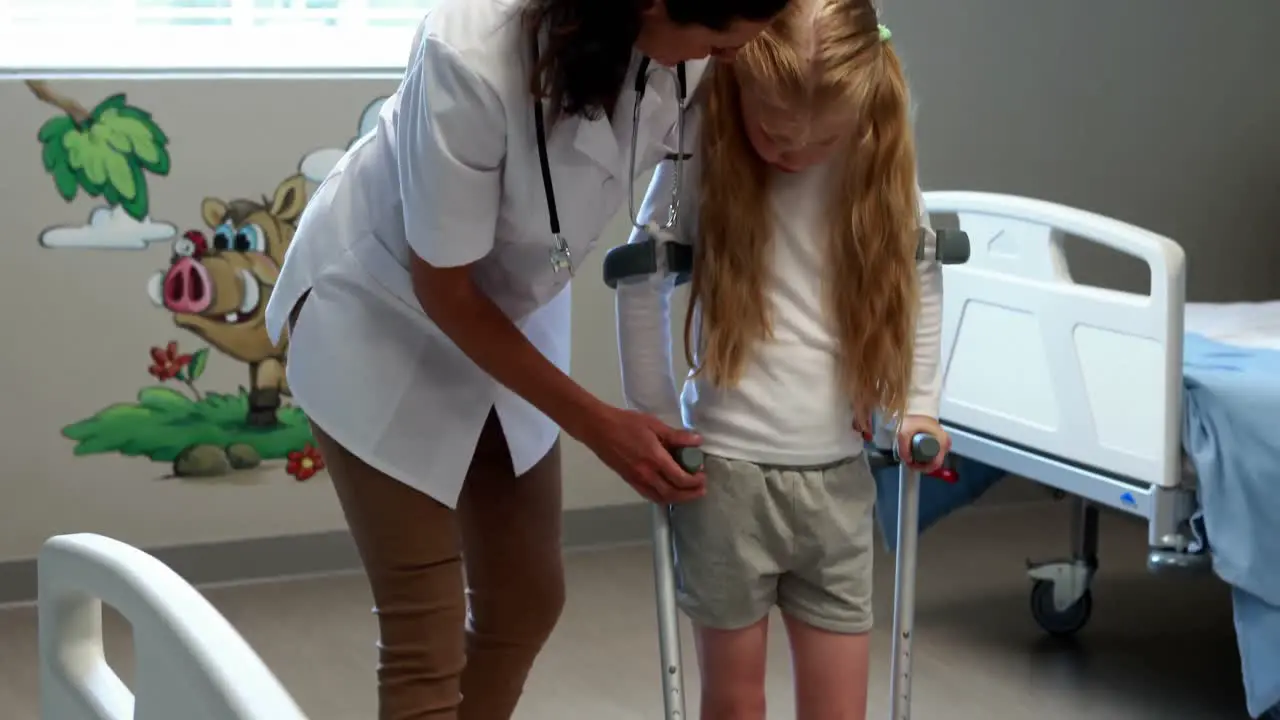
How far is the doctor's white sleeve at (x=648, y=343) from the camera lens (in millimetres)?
1512

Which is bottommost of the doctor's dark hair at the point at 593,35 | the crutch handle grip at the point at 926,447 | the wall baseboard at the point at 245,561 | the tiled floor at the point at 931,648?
the tiled floor at the point at 931,648

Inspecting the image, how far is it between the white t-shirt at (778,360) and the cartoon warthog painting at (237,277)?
1.67m

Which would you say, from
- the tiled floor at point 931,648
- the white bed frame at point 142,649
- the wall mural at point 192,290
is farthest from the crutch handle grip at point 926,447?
the wall mural at point 192,290

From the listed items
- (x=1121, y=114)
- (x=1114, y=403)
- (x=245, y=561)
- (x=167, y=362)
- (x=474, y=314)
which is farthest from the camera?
(x=1121, y=114)

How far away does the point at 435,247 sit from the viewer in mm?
1292

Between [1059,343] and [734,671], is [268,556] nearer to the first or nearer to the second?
[1059,343]

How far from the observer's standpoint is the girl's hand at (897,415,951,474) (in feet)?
5.11

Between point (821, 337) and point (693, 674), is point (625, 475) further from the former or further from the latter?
point (693, 674)

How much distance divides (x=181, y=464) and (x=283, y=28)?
90 cm

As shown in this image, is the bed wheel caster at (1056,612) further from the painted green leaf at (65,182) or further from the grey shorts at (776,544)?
the painted green leaf at (65,182)

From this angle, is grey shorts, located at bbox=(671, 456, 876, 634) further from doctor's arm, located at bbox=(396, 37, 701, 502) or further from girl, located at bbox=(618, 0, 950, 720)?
doctor's arm, located at bbox=(396, 37, 701, 502)

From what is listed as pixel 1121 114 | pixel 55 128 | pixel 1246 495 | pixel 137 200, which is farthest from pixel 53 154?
pixel 1121 114

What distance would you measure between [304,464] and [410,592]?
1.79 m

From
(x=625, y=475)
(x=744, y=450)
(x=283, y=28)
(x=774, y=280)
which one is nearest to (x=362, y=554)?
(x=625, y=475)
